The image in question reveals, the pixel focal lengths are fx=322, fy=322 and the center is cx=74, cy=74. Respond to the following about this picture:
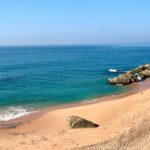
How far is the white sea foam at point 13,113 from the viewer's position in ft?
112

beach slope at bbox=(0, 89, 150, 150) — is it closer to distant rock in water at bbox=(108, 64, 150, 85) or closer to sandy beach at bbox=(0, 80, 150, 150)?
sandy beach at bbox=(0, 80, 150, 150)

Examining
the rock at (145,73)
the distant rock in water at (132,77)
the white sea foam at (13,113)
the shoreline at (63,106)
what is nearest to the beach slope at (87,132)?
the shoreline at (63,106)

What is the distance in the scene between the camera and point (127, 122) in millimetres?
26016

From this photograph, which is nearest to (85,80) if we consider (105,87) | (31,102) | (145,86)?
(105,87)

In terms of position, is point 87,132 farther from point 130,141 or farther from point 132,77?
point 132,77

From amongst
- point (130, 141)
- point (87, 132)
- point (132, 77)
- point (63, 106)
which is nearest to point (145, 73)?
point (132, 77)

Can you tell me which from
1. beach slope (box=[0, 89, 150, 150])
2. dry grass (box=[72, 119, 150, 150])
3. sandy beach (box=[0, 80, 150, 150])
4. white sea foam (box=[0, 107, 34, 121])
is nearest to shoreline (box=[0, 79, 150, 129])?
sandy beach (box=[0, 80, 150, 150])

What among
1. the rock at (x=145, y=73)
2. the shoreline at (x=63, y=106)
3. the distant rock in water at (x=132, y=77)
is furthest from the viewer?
the rock at (x=145, y=73)

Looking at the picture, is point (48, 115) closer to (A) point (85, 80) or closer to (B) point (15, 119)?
(B) point (15, 119)

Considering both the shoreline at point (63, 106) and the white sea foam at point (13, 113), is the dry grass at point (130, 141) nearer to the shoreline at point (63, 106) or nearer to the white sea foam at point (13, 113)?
the shoreline at point (63, 106)

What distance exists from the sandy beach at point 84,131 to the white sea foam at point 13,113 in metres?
1.42

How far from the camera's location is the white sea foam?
112 ft

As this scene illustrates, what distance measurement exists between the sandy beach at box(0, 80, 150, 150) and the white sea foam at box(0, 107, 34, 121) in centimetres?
142

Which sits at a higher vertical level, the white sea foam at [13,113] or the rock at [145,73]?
the rock at [145,73]
